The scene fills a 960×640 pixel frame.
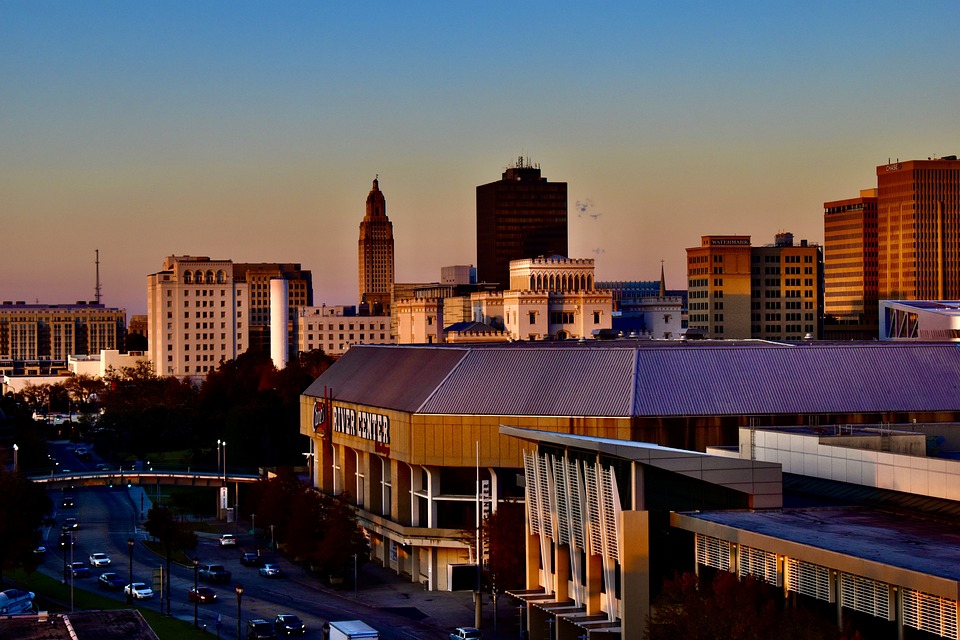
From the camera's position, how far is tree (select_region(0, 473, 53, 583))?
397ft

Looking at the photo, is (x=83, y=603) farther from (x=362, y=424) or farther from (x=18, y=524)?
(x=362, y=424)

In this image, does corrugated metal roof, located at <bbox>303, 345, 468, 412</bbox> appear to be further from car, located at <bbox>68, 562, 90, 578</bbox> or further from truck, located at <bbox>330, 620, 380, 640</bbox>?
truck, located at <bbox>330, 620, 380, 640</bbox>

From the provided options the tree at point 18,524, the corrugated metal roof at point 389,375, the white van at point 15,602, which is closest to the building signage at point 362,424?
the corrugated metal roof at point 389,375

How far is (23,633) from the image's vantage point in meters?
91.1

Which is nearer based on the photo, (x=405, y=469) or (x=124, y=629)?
(x=124, y=629)

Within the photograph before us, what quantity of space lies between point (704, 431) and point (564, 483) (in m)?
26.9

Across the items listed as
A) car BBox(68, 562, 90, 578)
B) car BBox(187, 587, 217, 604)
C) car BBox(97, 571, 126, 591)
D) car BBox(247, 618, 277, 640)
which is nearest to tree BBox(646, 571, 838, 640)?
car BBox(247, 618, 277, 640)

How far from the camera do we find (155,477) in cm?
19700

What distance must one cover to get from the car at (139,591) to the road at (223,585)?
0.64m

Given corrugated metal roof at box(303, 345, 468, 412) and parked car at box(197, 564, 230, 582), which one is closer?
parked car at box(197, 564, 230, 582)

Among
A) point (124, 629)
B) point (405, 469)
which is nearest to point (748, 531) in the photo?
point (124, 629)

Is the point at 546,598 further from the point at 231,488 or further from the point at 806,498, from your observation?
the point at 231,488

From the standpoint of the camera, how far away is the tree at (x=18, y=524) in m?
121

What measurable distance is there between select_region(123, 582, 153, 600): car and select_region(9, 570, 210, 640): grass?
1248 mm
